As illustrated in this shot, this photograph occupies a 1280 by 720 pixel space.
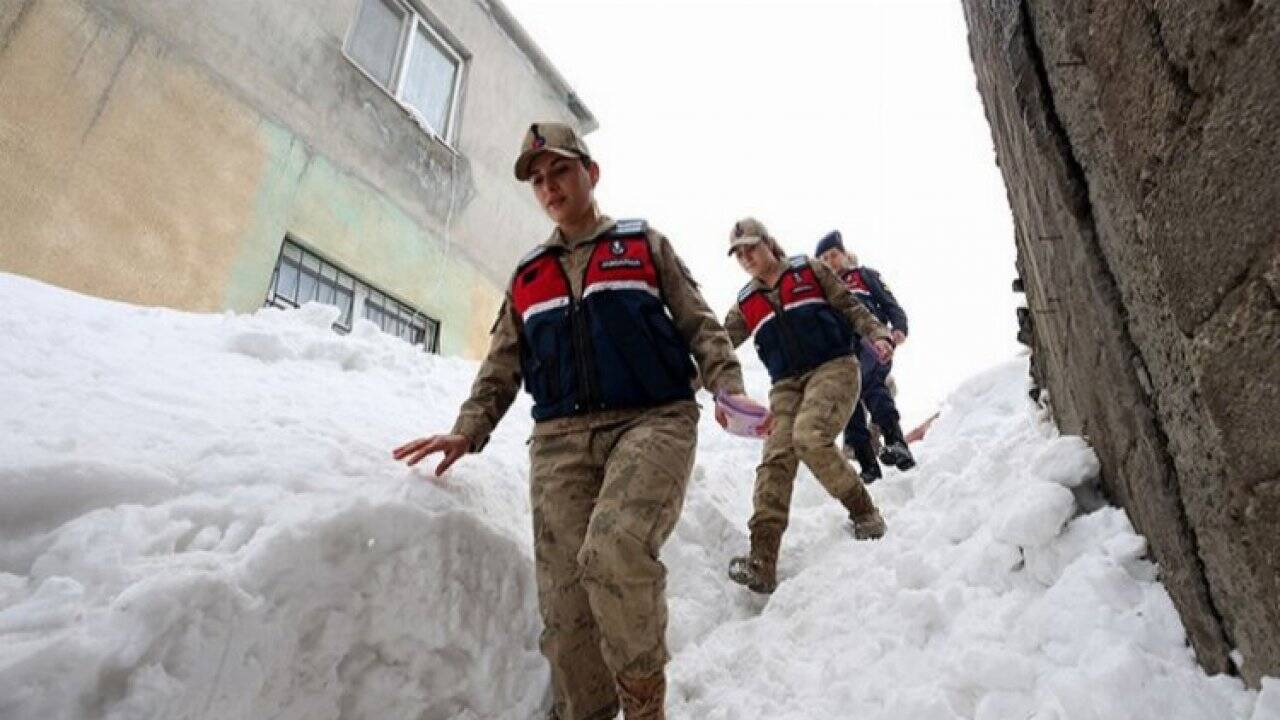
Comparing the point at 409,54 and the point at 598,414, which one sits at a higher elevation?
the point at 409,54

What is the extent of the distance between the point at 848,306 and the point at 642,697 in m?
2.97

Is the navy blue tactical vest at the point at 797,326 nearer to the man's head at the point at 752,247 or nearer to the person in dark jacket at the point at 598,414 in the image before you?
the man's head at the point at 752,247

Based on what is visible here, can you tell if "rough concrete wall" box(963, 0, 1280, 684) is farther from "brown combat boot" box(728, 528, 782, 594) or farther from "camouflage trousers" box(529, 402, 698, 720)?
"brown combat boot" box(728, 528, 782, 594)

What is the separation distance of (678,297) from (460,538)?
4.12 feet

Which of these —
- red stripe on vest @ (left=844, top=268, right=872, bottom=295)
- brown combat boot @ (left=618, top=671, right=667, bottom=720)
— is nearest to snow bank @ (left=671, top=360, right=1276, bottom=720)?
brown combat boot @ (left=618, top=671, right=667, bottom=720)

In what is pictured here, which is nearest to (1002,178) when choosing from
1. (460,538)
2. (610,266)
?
(610,266)

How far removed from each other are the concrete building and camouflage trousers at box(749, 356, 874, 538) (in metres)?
5.09

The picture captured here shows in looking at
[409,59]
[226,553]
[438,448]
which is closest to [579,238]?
[438,448]

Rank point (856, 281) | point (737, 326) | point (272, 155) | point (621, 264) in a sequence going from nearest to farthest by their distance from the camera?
point (621, 264) < point (737, 326) < point (856, 281) < point (272, 155)

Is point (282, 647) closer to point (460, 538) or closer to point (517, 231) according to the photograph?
point (460, 538)

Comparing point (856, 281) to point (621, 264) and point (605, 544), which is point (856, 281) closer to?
point (621, 264)

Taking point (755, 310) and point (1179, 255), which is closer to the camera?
point (1179, 255)

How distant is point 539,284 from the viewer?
9.23 ft

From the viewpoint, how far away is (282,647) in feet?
6.43
